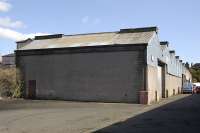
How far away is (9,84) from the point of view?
141 feet

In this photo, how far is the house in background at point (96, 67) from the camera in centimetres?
3731

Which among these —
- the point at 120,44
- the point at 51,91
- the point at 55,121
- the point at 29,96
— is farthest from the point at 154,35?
the point at 55,121

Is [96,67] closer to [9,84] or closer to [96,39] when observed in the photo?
[96,39]

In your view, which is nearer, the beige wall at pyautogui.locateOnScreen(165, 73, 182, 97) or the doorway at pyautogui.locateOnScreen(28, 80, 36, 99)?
the doorway at pyautogui.locateOnScreen(28, 80, 36, 99)

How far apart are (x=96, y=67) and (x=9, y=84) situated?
32.7 ft

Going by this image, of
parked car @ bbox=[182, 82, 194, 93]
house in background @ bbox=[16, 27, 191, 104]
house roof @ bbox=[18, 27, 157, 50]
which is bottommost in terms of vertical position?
parked car @ bbox=[182, 82, 194, 93]

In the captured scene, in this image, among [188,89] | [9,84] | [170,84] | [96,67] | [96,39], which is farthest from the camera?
[188,89]

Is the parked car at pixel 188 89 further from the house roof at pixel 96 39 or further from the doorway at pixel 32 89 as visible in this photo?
the doorway at pixel 32 89

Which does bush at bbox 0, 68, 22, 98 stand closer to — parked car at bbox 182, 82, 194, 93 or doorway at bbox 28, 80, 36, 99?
doorway at bbox 28, 80, 36, 99

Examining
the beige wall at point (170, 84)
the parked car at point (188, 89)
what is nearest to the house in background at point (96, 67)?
the beige wall at point (170, 84)

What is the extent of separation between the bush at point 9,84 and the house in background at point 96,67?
3.09ft

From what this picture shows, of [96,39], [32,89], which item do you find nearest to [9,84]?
[32,89]

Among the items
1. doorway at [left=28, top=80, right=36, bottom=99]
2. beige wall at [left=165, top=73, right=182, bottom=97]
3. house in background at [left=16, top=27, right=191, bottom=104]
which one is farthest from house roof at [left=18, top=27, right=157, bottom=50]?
beige wall at [left=165, top=73, right=182, bottom=97]

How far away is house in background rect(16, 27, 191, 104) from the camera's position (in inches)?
1469
